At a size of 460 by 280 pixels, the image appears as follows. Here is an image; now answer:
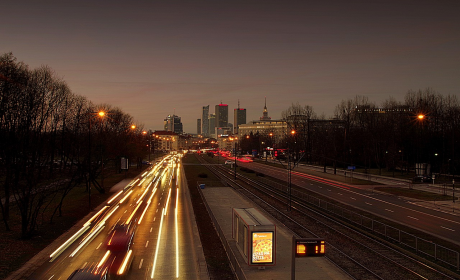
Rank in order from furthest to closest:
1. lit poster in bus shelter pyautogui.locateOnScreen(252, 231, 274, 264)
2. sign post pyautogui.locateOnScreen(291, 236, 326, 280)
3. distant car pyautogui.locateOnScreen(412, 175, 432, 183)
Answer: distant car pyautogui.locateOnScreen(412, 175, 432, 183) → lit poster in bus shelter pyautogui.locateOnScreen(252, 231, 274, 264) → sign post pyautogui.locateOnScreen(291, 236, 326, 280)

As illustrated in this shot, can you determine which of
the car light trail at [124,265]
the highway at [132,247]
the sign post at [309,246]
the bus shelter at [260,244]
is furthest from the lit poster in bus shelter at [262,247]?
the car light trail at [124,265]

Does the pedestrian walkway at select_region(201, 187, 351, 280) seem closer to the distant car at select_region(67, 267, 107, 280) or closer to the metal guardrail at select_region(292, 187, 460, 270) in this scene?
the metal guardrail at select_region(292, 187, 460, 270)

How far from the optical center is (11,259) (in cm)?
1722

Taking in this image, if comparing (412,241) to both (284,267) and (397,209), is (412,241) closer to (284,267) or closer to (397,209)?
(284,267)

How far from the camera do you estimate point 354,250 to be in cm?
1938

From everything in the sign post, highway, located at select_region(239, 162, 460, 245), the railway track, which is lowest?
the railway track

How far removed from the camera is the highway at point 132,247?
15.3 metres

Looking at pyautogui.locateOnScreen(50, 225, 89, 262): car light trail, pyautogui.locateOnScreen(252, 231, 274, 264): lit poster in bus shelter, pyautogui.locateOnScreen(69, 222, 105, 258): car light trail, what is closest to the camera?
pyautogui.locateOnScreen(252, 231, 274, 264): lit poster in bus shelter

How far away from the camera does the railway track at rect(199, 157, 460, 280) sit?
1580 centimetres

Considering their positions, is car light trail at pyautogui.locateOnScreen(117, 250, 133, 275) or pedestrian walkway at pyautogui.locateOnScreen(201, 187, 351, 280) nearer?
car light trail at pyautogui.locateOnScreen(117, 250, 133, 275)

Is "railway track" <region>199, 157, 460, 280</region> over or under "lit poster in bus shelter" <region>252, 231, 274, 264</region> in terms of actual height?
under

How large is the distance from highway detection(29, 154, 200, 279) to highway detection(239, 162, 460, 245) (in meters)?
17.4

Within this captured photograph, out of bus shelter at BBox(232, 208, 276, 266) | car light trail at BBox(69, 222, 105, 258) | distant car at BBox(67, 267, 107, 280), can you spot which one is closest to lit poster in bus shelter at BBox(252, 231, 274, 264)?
bus shelter at BBox(232, 208, 276, 266)

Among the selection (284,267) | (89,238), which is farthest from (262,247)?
(89,238)
